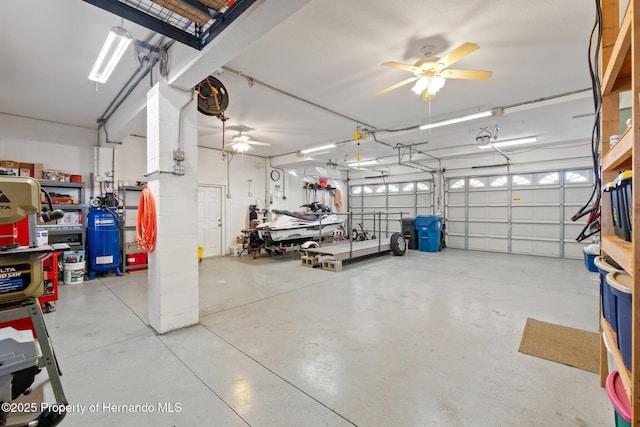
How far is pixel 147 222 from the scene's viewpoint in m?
3.05

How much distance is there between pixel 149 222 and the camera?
2.99 meters

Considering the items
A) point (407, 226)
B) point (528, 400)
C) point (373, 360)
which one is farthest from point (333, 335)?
point (407, 226)

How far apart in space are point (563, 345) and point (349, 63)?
383 centimetres

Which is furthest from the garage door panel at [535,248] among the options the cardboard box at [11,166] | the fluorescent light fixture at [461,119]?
the cardboard box at [11,166]

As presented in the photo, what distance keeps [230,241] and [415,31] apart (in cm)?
696

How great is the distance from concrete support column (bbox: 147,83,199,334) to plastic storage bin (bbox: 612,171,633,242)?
3.40m

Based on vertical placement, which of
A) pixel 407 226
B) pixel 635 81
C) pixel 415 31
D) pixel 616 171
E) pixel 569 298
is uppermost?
pixel 415 31

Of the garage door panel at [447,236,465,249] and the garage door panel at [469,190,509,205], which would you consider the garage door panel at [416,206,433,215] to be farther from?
the garage door panel at [469,190,509,205]

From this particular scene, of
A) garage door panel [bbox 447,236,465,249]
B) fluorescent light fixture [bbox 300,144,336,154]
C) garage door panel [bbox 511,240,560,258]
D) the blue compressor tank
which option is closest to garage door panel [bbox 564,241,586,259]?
garage door panel [bbox 511,240,560,258]

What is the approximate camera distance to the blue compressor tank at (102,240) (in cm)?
518

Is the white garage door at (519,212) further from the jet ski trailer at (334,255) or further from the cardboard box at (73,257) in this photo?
the cardboard box at (73,257)

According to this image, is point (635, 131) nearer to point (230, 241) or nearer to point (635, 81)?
point (635, 81)

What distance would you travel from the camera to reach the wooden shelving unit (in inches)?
36.0

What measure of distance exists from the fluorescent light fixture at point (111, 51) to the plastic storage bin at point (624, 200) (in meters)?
3.53
